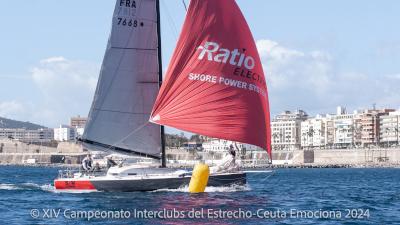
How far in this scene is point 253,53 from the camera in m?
40.0

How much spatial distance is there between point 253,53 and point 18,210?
13.1 metres

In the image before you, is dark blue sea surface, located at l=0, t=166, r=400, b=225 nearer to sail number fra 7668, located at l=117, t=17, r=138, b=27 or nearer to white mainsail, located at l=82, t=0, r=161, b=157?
white mainsail, located at l=82, t=0, r=161, b=157

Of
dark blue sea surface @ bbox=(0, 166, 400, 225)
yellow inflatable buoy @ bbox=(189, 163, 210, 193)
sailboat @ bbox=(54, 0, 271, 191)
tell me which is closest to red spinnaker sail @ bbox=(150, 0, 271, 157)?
sailboat @ bbox=(54, 0, 271, 191)

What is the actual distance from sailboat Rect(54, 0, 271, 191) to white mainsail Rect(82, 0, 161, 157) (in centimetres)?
5

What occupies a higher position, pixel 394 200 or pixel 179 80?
pixel 179 80

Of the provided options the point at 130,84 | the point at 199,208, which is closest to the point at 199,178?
the point at 130,84

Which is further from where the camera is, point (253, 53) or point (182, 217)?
point (253, 53)

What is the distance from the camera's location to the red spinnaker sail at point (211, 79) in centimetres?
3909

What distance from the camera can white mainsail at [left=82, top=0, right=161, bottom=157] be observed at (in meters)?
41.1

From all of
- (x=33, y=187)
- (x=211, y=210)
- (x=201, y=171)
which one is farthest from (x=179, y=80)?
(x=33, y=187)

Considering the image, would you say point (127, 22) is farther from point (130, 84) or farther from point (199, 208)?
point (199, 208)

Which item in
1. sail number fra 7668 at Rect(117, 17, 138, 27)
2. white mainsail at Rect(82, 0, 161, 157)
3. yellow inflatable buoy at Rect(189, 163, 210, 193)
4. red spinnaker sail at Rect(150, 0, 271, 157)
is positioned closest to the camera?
yellow inflatable buoy at Rect(189, 163, 210, 193)

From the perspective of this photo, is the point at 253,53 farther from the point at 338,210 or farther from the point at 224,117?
the point at 338,210

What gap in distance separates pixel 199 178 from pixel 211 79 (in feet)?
14.6
